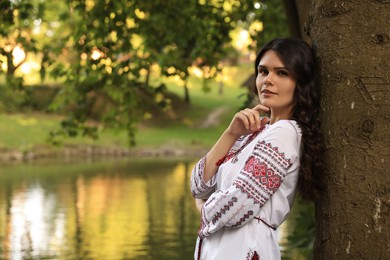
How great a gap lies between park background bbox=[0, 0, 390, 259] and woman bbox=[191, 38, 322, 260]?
0.08m

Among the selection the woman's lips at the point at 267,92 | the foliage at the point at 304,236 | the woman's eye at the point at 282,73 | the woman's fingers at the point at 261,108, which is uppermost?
the woman's eye at the point at 282,73

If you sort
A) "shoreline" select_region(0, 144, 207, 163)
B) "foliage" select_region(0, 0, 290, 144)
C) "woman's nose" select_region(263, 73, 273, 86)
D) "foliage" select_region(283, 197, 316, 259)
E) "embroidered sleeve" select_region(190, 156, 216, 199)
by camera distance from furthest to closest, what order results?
"shoreline" select_region(0, 144, 207, 163), "foliage" select_region(0, 0, 290, 144), "foliage" select_region(283, 197, 316, 259), "embroidered sleeve" select_region(190, 156, 216, 199), "woman's nose" select_region(263, 73, 273, 86)

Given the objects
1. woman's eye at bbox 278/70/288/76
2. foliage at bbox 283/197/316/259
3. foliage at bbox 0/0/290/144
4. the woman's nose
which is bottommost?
foliage at bbox 283/197/316/259

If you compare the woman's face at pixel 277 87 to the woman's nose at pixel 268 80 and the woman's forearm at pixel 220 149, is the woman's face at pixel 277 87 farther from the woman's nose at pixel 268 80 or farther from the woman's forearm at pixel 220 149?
the woman's forearm at pixel 220 149

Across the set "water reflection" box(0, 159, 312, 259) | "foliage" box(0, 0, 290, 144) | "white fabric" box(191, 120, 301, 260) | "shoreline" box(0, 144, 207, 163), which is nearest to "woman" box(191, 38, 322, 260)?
"white fabric" box(191, 120, 301, 260)

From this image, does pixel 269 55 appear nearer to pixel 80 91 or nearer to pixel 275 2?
pixel 80 91

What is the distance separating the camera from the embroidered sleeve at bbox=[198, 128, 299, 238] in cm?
281

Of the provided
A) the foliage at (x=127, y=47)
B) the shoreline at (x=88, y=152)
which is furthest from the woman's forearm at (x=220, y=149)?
the shoreline at (x=88, y=152)

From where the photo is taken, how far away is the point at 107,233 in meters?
12.5

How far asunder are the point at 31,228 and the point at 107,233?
169cm

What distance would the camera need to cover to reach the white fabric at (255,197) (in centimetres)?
281

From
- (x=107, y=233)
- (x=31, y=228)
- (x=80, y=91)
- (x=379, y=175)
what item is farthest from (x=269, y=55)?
(x=31, y=228)

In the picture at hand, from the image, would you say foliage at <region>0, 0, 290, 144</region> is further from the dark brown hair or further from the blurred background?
the dark brown hair

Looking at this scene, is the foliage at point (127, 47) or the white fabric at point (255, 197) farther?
the foliage at point (127, 47)
